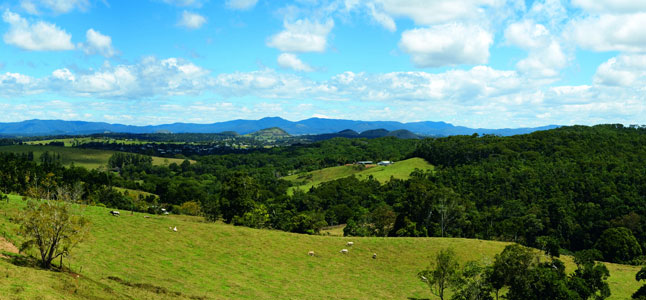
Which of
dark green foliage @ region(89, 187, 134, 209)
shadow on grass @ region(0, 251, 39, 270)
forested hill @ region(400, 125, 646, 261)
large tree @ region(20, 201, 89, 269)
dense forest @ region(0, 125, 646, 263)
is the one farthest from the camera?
dark green foliage @ region(89, 187, 134, 209)

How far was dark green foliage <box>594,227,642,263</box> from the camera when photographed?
94.2 meters

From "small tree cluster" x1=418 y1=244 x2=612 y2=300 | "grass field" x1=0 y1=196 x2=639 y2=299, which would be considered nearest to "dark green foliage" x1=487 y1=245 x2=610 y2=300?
"small tree cluster" x1=418 y1=244 x2=612 y2=300

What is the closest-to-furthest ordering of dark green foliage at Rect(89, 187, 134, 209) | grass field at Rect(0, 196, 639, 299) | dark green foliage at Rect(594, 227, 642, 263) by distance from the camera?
1. grass field at Rect(0, 196, 639, 299)
2. dark green foliage at Rect(594, 227, 642, 263)
3. dark green foliage at Rect(89, 187, 134, 209)

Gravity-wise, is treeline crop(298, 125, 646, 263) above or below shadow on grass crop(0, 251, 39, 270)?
below

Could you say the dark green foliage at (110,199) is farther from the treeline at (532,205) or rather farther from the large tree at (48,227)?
the large tree at (48,227)

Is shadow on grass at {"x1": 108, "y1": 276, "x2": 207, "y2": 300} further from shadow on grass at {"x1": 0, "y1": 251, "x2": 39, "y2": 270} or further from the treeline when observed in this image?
the treeline

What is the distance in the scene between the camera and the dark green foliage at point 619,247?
9425 cm

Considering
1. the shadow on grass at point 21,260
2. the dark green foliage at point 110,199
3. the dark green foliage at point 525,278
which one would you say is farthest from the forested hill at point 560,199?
the dark green foliage at point 110,199

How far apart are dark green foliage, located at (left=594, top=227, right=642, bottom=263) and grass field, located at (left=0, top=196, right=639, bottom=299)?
24.8 m

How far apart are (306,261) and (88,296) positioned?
3528cm

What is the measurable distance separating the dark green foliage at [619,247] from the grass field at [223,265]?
81.2 feet

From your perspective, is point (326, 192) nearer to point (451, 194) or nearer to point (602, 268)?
point (451, 194)

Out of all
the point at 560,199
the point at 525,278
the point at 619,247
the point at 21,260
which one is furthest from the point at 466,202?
the point at 21,260

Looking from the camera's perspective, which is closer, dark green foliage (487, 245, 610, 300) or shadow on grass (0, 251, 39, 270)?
shadow on grass (0, 251, 39, 270)
